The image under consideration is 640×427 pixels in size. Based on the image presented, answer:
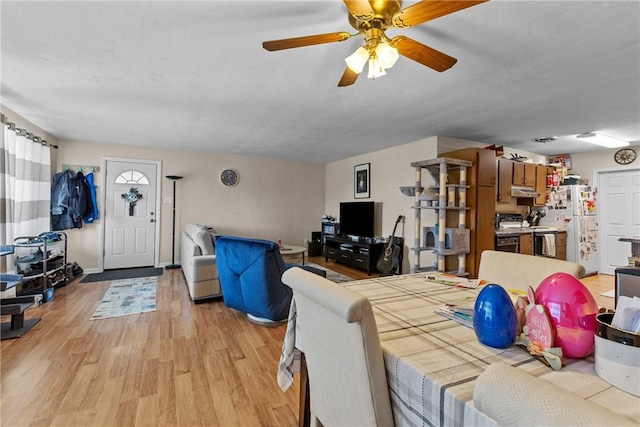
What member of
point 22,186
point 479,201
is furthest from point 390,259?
point 22,186

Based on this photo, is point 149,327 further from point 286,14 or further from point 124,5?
point 286,14

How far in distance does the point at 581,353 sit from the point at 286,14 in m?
1.96

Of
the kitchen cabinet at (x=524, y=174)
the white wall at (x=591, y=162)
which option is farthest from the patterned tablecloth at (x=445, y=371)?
the white wall at (x=591, y=162)

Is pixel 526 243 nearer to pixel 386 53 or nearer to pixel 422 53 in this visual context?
pixel 422 53

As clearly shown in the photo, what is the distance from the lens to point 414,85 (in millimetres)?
2516

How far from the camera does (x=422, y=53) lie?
161 centimetres

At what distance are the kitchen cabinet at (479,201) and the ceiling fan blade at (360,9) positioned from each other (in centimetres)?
301

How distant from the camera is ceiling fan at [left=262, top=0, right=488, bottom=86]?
128cm

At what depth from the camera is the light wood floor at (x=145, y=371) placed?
Result: 161 centimetres

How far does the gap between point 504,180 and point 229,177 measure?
491 cm

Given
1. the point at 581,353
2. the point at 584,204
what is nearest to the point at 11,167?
the point at 581,353

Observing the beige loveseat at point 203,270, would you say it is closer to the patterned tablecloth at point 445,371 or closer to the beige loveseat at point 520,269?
the patterned tablecloth at point 445,371

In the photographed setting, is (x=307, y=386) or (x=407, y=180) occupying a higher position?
(x=407, y=180)

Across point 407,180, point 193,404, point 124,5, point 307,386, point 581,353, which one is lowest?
point 193,404
